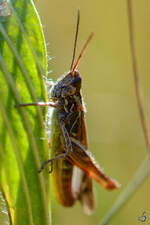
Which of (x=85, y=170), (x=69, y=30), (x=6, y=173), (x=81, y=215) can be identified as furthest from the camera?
(x=69, y=30)

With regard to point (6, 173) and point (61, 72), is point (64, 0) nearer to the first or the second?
point (61, 72)

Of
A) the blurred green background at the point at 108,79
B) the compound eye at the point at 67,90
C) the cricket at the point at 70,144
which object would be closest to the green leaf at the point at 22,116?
the cricket at the point at 70,144

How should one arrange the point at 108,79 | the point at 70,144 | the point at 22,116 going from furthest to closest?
the point at 108,79 → the point at 70,144 → the point at 22,116

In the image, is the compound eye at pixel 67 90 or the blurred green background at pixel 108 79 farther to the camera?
the blurred green background at pixel 108 79

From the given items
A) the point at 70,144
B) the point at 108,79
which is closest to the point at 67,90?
the point at 70,144

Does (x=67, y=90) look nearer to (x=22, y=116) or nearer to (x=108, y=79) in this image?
(x=22, y=116)

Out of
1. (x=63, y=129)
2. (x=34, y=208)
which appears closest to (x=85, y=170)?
(x=63, y=129)

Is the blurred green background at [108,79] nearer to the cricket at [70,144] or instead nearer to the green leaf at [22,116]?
the cricket at [70,144]
